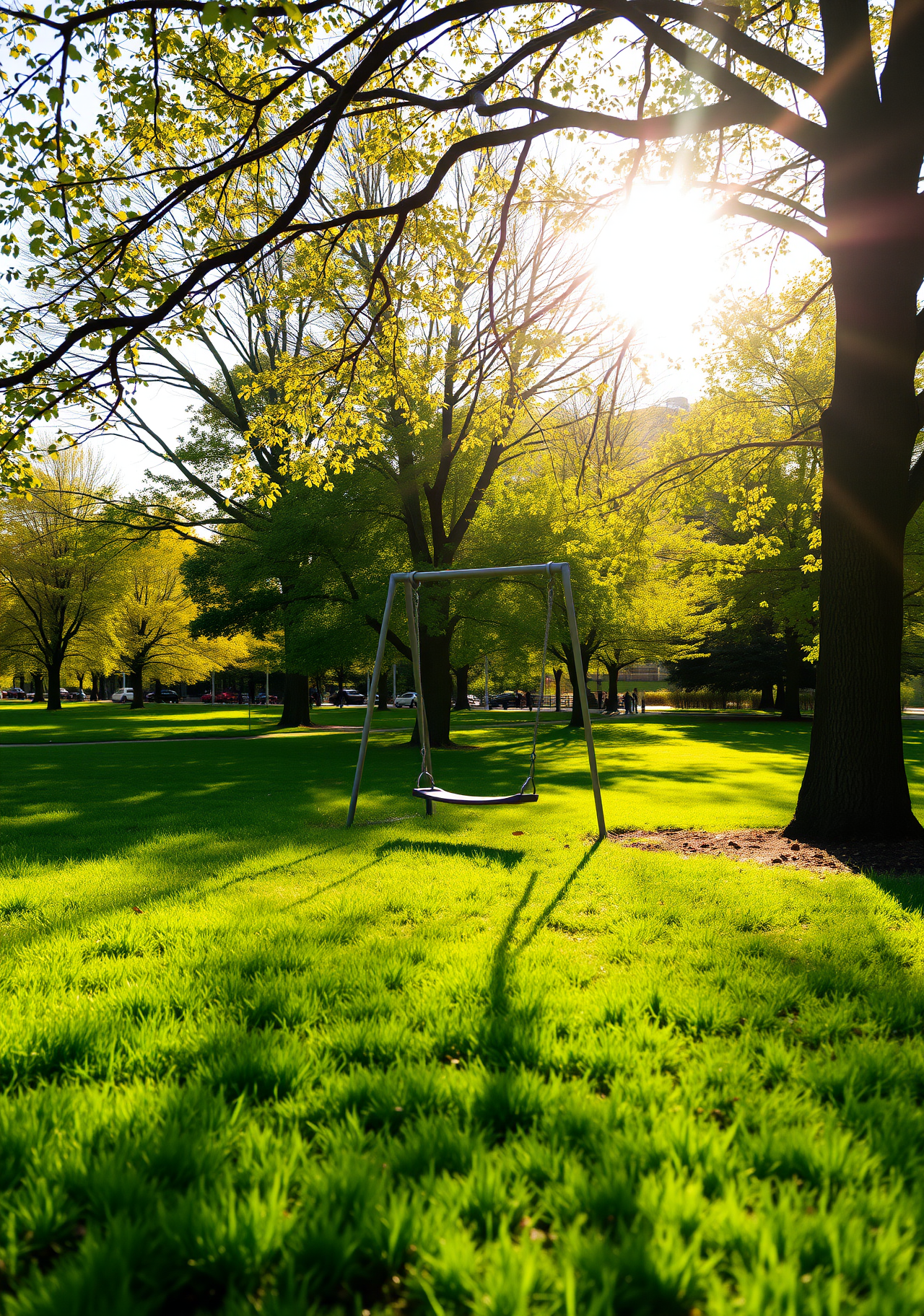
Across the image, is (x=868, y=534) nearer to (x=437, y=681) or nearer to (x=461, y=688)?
(x=437, y=681)

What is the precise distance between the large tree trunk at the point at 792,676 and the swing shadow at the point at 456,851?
30935 millimetres

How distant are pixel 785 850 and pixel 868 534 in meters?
3.20

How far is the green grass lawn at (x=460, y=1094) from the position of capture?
173cm

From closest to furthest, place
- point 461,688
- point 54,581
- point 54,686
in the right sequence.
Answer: point 54,581 → point 54,686 → point 461,688

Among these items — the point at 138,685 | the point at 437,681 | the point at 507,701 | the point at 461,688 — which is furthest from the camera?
the point at 507,701

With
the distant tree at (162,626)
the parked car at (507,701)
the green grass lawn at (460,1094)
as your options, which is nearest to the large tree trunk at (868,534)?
the green grass lawn at (460,1094)

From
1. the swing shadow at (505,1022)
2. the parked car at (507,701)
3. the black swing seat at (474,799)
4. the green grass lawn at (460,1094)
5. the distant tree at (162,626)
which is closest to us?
the green grass lawn at (460,1094)

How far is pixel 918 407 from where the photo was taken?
7.49 m

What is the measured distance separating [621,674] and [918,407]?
99034mm

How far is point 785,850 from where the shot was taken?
24.0ft

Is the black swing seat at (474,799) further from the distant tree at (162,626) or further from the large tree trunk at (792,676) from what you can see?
the distant tree at (162,626)

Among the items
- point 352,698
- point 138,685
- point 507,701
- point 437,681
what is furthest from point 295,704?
point 352,698

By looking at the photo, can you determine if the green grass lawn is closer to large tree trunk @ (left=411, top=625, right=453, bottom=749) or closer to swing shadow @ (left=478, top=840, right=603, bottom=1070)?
swing shadow @ (left=478, top=840, right=603, bottom=1070)

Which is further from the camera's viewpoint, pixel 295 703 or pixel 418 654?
pixel 295 703
